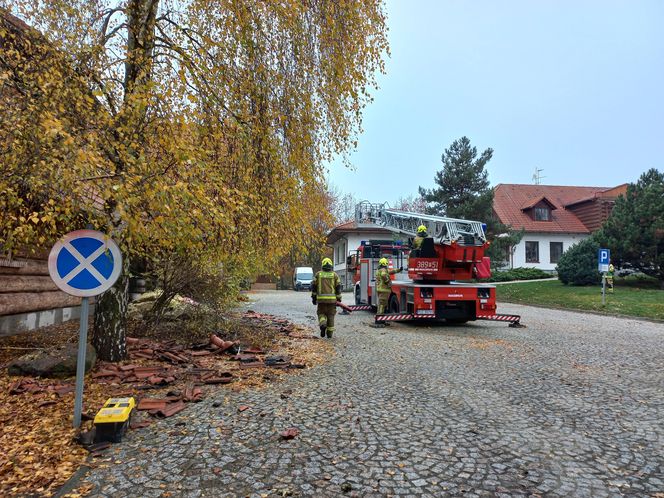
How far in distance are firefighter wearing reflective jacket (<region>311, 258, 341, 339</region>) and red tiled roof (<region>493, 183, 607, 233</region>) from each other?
27297 mm

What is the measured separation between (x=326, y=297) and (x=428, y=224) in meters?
5.25

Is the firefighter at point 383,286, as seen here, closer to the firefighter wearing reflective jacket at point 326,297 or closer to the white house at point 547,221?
the firefighter wearing reflective jacket at point 326,297

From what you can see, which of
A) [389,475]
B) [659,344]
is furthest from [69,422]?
[659,344]

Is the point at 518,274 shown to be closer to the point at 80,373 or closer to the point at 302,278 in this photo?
the point at 302,278

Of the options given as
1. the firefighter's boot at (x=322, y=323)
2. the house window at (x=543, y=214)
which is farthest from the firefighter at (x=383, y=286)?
the house window at (x=543, y=214)

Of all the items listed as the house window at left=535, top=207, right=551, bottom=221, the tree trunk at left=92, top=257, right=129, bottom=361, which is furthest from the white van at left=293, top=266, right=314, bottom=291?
the tree trunk at left=92, top=257, right=129, bottom=361

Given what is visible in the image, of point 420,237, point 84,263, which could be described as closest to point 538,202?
point 420,237

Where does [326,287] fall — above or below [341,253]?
below

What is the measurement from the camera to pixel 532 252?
37.0m

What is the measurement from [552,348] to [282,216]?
5.92 m

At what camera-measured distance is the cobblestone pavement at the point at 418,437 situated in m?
A: 3.12

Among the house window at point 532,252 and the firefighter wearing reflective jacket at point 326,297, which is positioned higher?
the house window at point 532,252

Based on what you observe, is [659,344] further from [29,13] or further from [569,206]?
[569,206]

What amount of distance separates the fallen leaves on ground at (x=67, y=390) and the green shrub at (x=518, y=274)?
26.0m
